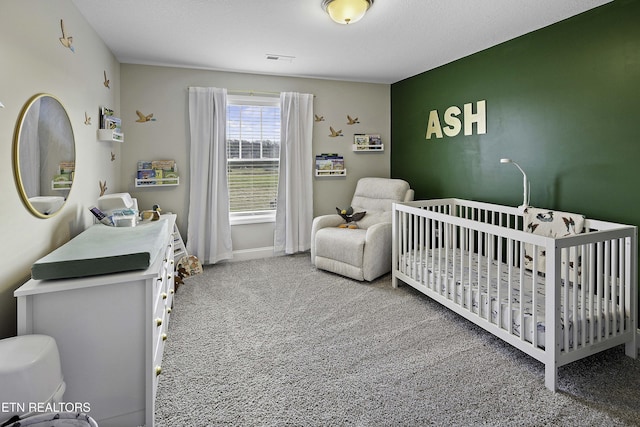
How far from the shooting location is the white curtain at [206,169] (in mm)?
3883

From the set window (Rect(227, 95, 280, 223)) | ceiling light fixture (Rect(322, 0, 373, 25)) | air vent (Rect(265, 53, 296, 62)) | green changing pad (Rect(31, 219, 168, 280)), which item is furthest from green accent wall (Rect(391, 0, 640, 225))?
green changing pad (Rect(31, 219, 168, 280))

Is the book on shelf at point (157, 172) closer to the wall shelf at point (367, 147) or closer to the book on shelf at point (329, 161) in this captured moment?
the book on shelf at point (329, 161)

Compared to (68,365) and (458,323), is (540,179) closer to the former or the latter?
(458,323)

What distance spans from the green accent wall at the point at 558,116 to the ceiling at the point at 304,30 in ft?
0.52

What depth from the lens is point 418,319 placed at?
2.63 meters

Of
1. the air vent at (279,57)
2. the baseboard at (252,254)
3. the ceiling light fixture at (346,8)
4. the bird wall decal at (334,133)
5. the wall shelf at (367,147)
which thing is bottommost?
the baseboard at (252,254)

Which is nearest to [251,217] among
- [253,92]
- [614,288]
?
[253,92]

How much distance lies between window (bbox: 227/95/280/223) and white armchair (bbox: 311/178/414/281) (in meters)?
0.86

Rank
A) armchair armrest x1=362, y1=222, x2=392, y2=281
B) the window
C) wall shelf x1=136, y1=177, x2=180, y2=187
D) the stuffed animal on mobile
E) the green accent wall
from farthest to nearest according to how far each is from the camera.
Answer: the window < the stuffed animal on mobile < wall shelf x1=136, y1=177, x2=180, y2=187 < armchair armrest x1=362, y1=222, x2=392, y2=281 < the green accent wall

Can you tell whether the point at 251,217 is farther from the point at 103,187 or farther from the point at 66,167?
the point at 66,167

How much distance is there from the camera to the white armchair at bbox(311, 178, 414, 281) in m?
3.41

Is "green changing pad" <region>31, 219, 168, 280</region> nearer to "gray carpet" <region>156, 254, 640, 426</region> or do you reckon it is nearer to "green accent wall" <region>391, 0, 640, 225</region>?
"gray carpet" <region>156, 254, 640, 426</region>

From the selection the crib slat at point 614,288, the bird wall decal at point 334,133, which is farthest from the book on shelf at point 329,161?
the crib slat at point 614,288

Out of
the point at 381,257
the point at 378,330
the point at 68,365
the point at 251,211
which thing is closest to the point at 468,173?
the point at 381,257
